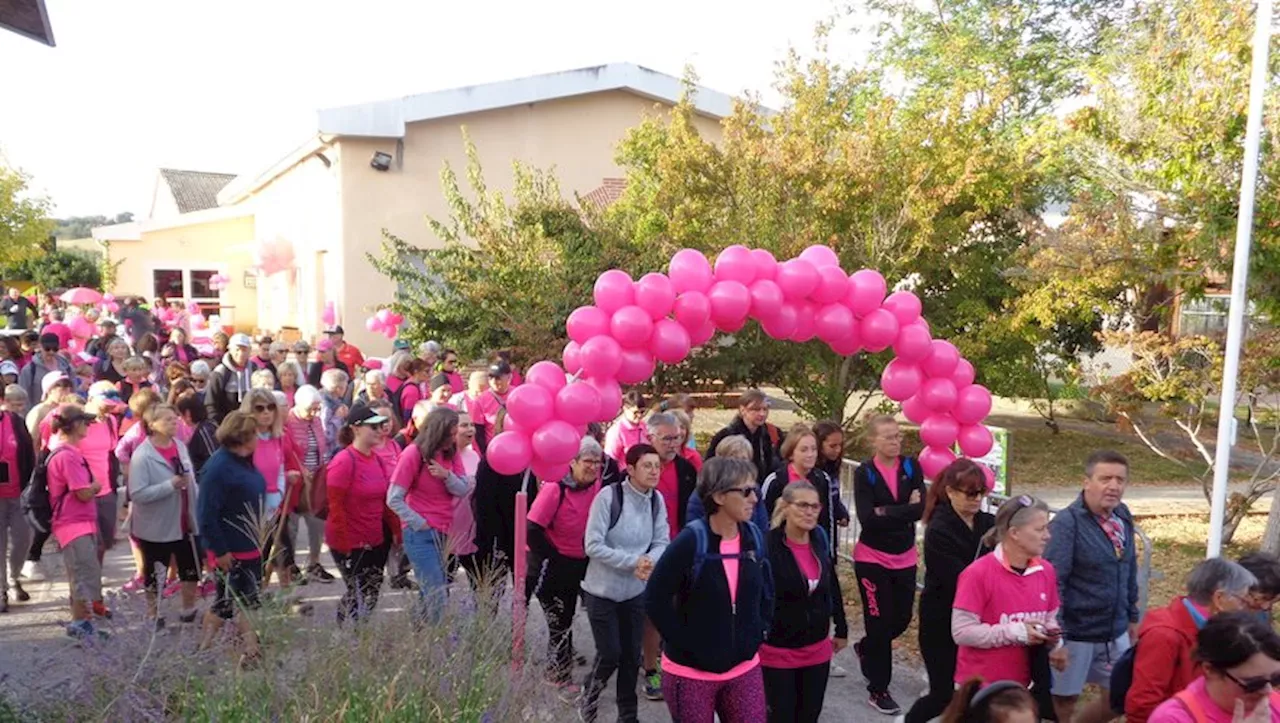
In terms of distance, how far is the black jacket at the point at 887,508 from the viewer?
5469mm

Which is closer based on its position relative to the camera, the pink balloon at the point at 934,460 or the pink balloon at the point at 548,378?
the pink balloon at the point at 548,378

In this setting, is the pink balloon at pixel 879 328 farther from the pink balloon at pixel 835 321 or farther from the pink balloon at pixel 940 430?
the pink balloon at pixel 940 430

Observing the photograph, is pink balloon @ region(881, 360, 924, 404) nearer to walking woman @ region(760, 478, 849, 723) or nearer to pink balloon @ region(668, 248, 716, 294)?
pink balloon @ region(668, 248, 716, 294)

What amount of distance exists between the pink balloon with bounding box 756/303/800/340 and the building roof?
1095 cm

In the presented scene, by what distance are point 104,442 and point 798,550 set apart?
529 cm

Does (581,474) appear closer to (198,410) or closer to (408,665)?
(408,665)

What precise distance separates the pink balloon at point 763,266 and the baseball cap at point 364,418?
2.71 metres

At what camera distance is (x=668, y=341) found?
20.1ft

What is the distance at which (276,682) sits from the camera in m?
3.23

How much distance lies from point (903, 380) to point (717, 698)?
11.3 ft

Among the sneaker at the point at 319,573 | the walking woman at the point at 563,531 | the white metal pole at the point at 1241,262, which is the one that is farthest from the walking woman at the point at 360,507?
the white metal pole at the point at 1241,262

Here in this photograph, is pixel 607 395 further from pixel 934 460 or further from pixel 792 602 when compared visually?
pixel 934 460

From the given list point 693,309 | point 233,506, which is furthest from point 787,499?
point 233,506

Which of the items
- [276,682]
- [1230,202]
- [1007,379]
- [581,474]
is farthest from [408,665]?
[1007,379]
